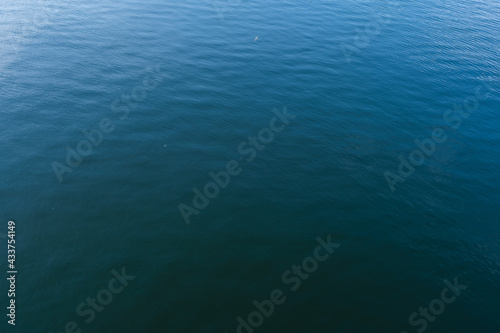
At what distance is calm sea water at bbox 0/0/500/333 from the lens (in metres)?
39.2

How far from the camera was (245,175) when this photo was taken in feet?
173

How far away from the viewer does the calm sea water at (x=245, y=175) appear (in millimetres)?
39188

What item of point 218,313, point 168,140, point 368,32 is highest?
point 368,32

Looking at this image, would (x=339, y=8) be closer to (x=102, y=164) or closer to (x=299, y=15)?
(x=299, y=15)

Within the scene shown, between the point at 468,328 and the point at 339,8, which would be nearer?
the point at 468,328

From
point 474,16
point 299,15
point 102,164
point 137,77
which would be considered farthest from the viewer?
point 474,16

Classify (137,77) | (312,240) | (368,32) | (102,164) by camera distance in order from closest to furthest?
(312,240), (102,164), (137,77), (368,32)

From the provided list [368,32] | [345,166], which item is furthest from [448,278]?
[368,32]

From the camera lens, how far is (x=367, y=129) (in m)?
61.6

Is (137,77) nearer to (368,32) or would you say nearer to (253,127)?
(253,127)

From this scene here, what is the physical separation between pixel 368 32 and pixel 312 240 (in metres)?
63.1

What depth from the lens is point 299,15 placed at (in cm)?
9800

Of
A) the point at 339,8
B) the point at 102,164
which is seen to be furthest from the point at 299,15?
the point at 102,164

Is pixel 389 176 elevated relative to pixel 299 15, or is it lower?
lower
